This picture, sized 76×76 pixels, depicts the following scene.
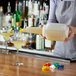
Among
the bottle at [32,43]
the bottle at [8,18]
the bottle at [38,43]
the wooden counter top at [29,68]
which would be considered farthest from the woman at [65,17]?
the bottle at [8,18]

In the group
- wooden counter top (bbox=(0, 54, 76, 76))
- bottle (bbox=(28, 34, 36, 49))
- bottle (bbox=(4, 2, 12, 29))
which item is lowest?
bottle (bbox=(28, 34, 36, 49))

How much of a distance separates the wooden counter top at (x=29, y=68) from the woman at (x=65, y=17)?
1.39 ft

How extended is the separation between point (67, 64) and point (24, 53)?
56cm

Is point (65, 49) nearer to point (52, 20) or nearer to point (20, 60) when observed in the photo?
point (52, 20)

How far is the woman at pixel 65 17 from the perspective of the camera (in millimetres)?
2221

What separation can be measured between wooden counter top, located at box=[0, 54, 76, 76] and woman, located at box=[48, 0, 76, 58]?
16.6 inches

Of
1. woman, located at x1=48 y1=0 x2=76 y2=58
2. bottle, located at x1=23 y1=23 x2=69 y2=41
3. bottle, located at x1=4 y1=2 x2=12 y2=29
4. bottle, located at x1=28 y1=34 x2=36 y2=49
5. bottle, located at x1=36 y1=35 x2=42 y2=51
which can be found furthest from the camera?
bottle, located at x1=4 y1=2 x2=12 y2=29

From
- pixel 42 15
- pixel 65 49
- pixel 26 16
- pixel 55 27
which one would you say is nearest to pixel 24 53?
pixel 65 49

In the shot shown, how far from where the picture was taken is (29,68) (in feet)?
5.53

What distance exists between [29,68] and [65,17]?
2.77 feet

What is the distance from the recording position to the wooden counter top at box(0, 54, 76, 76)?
5.06ft

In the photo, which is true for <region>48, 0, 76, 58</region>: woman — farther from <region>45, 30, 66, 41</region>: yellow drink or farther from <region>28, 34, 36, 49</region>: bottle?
<region>28, 34, 36, 49</region>: bottle

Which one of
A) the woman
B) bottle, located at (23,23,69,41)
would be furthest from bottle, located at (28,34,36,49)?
bottle, located at (23,23,69,41)

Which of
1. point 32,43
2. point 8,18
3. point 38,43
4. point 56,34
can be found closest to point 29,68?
point 56,34
